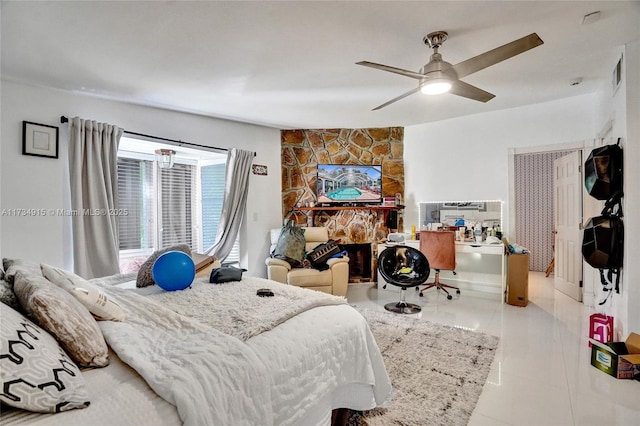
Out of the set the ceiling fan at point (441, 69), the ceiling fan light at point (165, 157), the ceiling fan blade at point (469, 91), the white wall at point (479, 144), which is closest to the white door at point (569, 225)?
the white wall at point (479, 144)

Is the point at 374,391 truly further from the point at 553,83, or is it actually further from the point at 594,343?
the point at 553,83

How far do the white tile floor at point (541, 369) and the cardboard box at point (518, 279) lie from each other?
4.7 inches

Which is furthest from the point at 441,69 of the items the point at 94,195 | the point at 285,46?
the point at 94,195

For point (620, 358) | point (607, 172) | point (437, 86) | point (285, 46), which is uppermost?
point (285, 46)

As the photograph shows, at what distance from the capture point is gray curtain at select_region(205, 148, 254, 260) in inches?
168

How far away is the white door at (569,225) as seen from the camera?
3.96 meters

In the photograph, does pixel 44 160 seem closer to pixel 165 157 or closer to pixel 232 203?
pixel 165 157

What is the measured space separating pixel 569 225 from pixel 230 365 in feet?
15.7

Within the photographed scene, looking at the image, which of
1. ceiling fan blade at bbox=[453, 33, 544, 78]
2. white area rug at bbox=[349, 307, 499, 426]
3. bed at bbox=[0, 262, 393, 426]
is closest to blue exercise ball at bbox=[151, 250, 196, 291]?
bed at bbox=[0, 262, 393, 426]

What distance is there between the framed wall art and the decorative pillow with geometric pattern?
280cm

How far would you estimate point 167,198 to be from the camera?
419 centimetres

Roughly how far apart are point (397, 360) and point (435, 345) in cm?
47

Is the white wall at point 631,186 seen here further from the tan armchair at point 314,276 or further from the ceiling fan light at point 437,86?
the tan armchair at point 314,276

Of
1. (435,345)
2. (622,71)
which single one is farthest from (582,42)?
(435,345)
